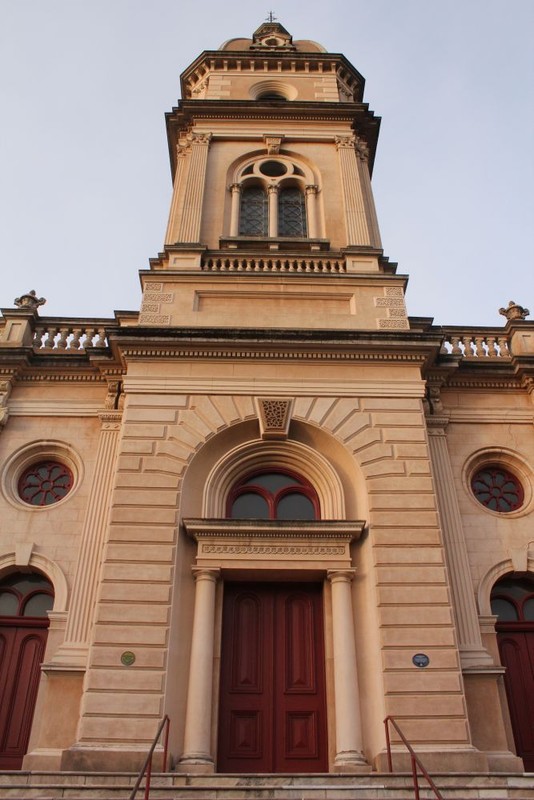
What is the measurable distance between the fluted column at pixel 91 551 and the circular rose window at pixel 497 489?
323 inches

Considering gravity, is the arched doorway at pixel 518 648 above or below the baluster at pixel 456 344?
below

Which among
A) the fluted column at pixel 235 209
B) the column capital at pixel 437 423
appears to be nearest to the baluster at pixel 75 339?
the fluted column at pixel 235 209

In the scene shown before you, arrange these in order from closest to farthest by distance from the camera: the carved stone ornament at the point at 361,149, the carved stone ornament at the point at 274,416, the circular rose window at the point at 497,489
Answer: the carved stone ornament at the point at 274,416, the circular rose window at the point at 497,489, the carved stone ornament at the point at 361,149

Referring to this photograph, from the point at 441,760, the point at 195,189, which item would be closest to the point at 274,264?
the point at 195,189

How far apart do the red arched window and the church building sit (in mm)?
58

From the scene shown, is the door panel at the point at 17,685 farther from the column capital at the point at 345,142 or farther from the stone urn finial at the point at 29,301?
the column capital at the point at 345,142

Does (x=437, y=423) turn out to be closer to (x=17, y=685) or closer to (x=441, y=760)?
(x=441, y=760)

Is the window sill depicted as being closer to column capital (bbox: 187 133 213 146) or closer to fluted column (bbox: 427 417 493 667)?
column capital (bbox: 187 133 213 146)

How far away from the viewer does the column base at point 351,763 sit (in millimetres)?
12258

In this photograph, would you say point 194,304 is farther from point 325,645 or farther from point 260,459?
point 325,645

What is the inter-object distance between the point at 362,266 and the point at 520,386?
16.4 feet

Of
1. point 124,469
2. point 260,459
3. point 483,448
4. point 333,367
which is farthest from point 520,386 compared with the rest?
point 124,469

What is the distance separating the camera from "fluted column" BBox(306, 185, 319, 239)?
21742 mm

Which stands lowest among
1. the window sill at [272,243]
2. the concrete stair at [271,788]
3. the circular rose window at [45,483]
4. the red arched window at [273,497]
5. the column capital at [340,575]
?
the concrete stair at [271,788]
